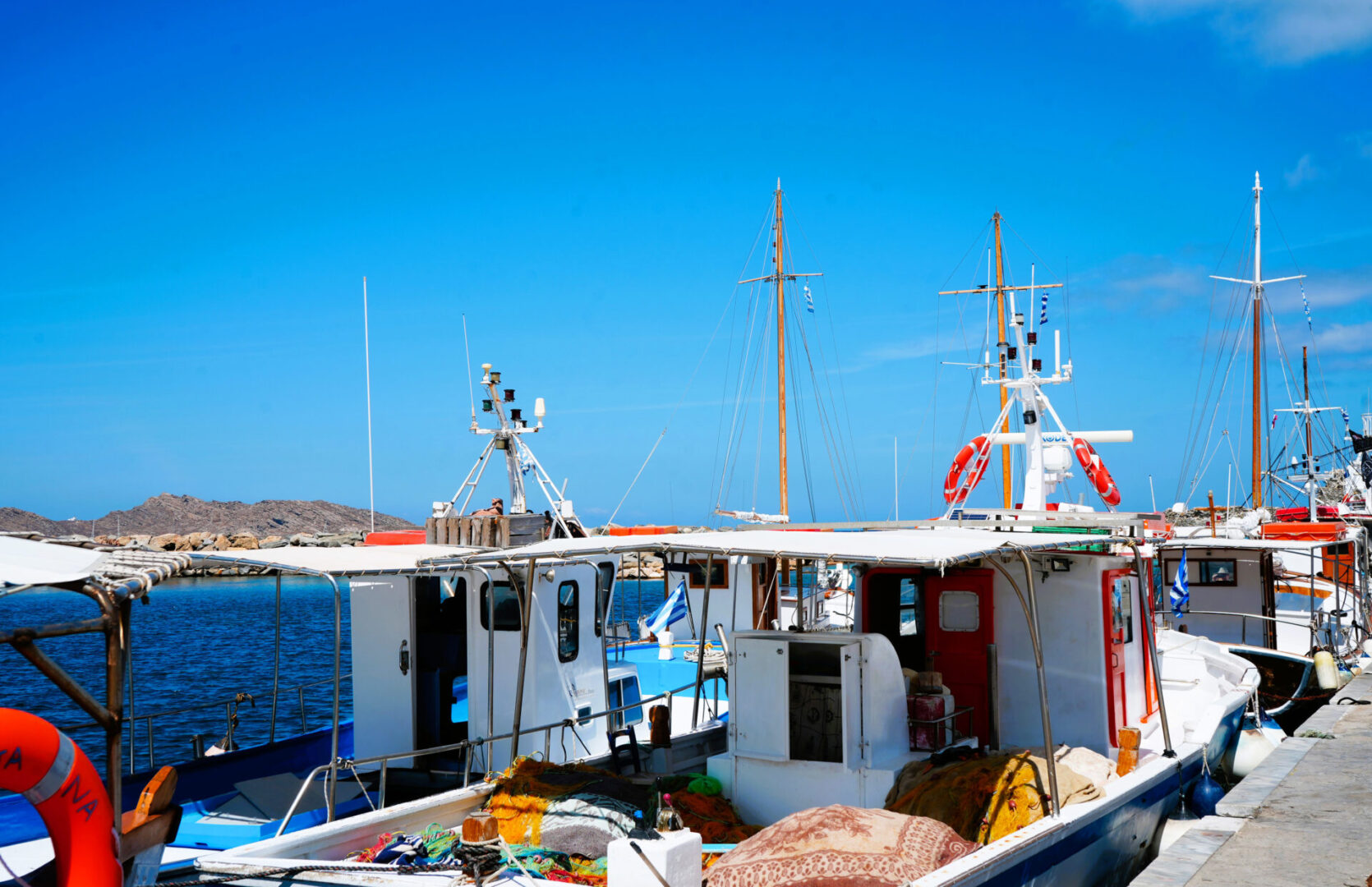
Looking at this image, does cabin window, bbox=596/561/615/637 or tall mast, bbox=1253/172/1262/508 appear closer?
cabin window, bbox=596/561/615/637

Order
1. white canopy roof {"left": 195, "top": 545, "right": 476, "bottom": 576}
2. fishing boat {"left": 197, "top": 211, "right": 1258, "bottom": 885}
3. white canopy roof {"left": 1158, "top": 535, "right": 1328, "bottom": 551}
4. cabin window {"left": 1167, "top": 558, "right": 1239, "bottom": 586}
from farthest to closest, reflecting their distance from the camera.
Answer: cabin window {"left": 1167, "top": 558, "right": 1239, "bottom": 586}
white canopy roof {"left": 1158, "top": 535, "right": 1328, "bottom": 551}
white canopy roof {"left": 195, "top": 545, "right": 476, "bottom": 576}
fishing boat {"left": 197, "top": 211, "right": 1258, "bottom": 885}

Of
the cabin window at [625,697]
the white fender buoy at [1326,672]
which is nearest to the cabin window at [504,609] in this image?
the cabin window at [625,697]

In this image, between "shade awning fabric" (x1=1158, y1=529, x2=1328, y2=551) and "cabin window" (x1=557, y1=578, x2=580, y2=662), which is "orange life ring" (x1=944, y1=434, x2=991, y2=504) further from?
"cabin window" (x1=557, y1=578, x2=580, y2=662)

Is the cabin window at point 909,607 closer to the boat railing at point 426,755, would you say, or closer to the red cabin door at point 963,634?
the red cabin door at point 963,634

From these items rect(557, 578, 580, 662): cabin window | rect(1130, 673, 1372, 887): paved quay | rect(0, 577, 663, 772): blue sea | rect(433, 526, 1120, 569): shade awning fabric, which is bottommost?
rect(0, 577, 663, 772): blue sea

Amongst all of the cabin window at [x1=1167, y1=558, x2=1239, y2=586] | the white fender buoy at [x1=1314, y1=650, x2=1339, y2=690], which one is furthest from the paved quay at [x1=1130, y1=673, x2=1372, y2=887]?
the cabin window at [x1=1167, y1=558, x2=1239, y2=586]

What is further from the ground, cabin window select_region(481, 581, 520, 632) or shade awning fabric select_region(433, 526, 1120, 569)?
shade awning fabric select_region(433, 526, 1120, 569)

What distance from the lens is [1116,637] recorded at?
36.6 ft

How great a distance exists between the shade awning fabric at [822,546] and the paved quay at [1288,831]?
252cm

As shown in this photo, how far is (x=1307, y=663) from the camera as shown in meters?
18.7

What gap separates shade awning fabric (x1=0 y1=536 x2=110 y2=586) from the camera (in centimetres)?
397

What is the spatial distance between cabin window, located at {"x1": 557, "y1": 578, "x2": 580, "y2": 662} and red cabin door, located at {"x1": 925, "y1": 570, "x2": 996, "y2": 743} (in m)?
4.10

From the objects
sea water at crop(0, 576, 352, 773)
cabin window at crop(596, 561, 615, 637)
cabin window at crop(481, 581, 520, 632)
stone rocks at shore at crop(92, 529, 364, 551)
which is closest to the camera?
cabin window at crop(481, 581, 520, 632)

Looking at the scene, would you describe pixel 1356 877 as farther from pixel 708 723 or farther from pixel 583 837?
pixel 708 723
